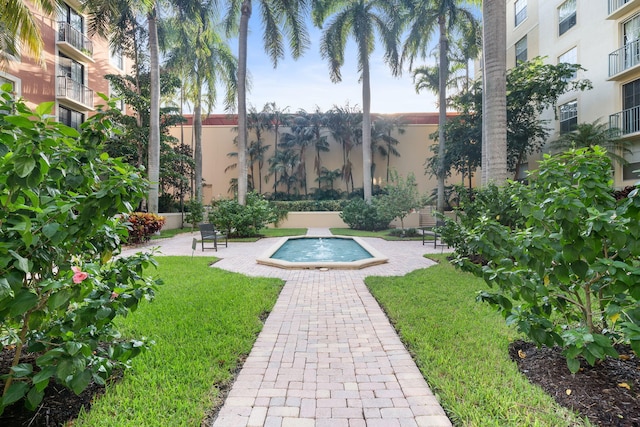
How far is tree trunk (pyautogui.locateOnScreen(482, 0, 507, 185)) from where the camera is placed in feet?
27.0

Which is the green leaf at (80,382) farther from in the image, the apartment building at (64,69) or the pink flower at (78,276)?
the apartment building at (64,69)

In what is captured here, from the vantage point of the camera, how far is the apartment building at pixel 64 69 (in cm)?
1633

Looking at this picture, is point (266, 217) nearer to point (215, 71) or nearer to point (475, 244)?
point (215, 71)

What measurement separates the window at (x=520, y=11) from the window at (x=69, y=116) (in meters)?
28.3

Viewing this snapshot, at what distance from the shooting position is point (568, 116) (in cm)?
1830

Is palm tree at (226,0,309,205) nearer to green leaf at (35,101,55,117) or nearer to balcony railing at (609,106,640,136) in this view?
green leaf at (35,101,55,117)

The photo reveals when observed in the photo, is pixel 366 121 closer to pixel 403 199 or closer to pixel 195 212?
pixel 403 199

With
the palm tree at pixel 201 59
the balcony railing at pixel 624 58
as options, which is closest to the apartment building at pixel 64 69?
the palm tree at pixel 201 59

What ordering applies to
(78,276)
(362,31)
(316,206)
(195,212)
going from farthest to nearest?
(316,206)
(195,212)
(362,31)
(78,276)

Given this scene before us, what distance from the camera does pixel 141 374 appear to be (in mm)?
2949

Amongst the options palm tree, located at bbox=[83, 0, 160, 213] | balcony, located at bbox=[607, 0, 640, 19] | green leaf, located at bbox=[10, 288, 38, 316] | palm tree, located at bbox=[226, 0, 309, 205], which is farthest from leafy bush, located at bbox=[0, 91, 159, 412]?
balcony, located at bbox=[607, 0, 640, 19]

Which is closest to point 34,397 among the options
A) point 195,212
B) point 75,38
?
point 195,212

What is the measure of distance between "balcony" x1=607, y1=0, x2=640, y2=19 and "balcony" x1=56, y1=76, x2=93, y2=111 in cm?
2723

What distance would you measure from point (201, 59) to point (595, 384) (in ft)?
77.2
